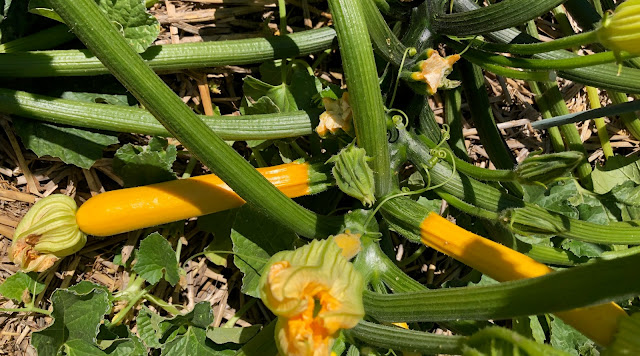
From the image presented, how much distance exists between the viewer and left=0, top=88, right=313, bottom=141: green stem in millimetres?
1841

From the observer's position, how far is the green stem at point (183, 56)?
1881mm

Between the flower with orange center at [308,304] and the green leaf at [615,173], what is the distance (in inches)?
61.1

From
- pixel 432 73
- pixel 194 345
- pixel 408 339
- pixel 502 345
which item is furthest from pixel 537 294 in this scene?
pixel 194 345

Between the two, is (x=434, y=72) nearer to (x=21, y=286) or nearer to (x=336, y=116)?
(x=336, y=116)

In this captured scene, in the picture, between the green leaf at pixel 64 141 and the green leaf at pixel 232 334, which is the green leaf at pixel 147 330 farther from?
the green leaf at pixel 64 141

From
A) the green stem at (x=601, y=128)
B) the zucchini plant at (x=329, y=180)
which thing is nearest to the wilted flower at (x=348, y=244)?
the zucchini plant at (x=329, y=180)

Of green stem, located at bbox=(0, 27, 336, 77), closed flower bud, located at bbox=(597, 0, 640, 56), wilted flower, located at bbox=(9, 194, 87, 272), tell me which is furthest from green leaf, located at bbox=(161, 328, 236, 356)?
closed flower bud, located at bbox=(597, 0, 640, 56)

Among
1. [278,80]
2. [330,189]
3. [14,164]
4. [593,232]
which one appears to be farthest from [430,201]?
[14,164]

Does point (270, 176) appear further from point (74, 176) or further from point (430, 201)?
point (74, 176)

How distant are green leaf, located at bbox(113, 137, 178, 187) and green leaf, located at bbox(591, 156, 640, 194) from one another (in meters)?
1.59

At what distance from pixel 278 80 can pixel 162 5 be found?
21.2 inches

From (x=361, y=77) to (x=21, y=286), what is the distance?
4.30 ft

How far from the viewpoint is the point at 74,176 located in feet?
7.01

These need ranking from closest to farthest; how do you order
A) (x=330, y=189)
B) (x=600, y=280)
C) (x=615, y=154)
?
(x=600, y=280) < (x=330, y=189) < (x=615, y=154)
